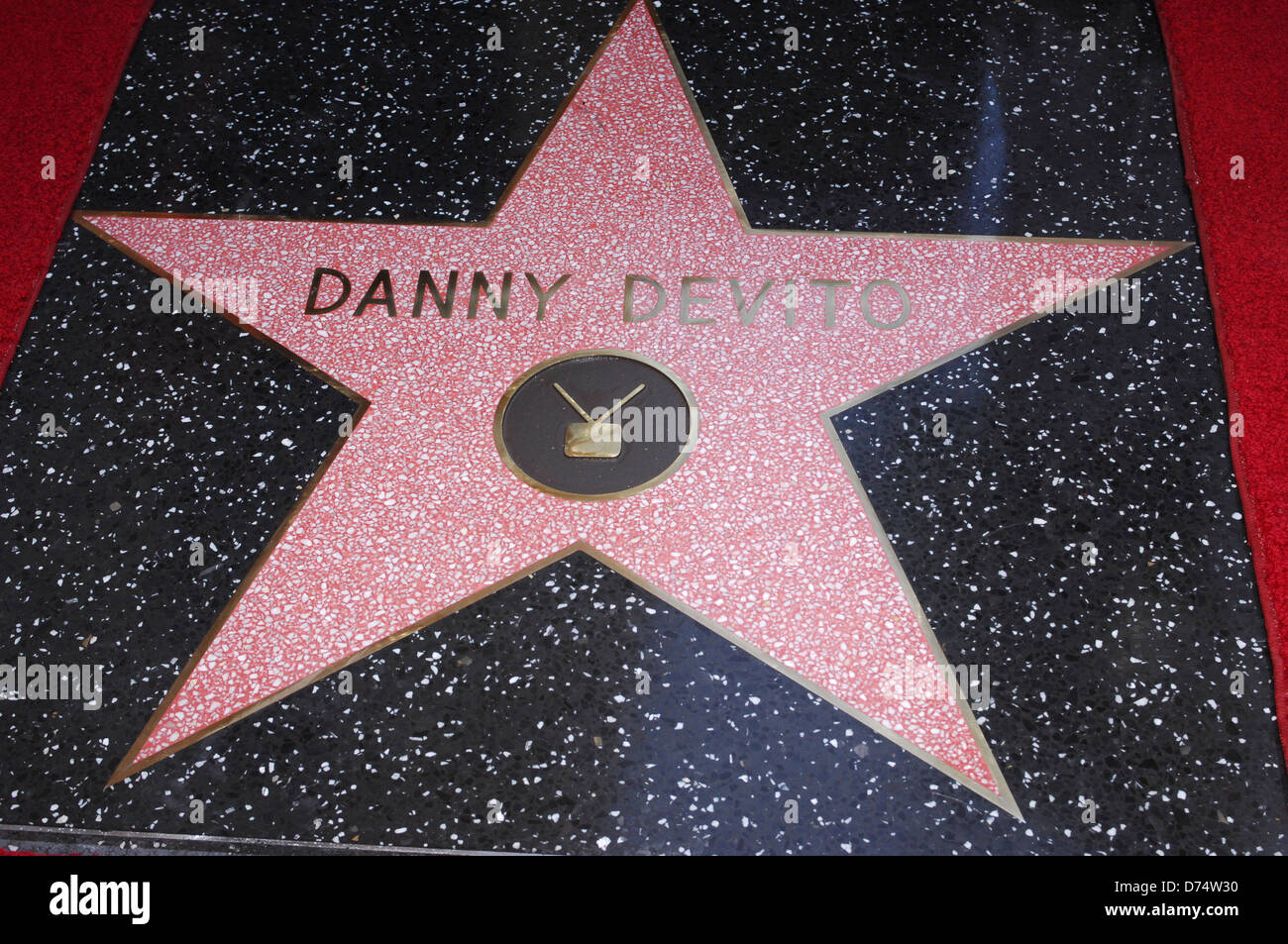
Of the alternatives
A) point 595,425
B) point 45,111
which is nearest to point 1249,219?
point 595,425

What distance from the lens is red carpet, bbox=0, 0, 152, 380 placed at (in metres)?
1.56

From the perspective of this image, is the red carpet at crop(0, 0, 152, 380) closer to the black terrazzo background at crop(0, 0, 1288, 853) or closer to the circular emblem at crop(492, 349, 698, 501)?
the black terrazzo background at crop(0, 0, 1288, 853)

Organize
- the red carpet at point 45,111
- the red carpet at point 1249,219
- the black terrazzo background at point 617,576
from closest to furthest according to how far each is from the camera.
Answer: the black terrazzo background at point 617,576, the red carpet at point 1249,219, the red carpet at point 45,111

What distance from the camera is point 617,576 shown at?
1253mm

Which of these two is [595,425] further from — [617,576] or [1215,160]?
[1215,160]

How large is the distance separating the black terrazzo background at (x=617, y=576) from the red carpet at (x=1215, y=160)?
0.12 ft

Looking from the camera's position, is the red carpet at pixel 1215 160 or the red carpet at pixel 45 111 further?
the red carpet at pixel 45 111

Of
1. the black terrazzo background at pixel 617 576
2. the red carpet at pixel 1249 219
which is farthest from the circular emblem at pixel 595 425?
the red carpet at pixel 1249 219

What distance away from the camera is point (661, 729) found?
1149 mm

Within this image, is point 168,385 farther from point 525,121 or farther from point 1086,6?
point 1086,6

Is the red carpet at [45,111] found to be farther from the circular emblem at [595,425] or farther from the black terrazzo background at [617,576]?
the circular emblem at [595,425]

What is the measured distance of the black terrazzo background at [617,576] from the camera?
3.64ft

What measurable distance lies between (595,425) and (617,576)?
218 millimetres

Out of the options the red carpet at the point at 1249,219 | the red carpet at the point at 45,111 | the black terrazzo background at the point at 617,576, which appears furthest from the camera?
the red carpet at the point at 45,111
